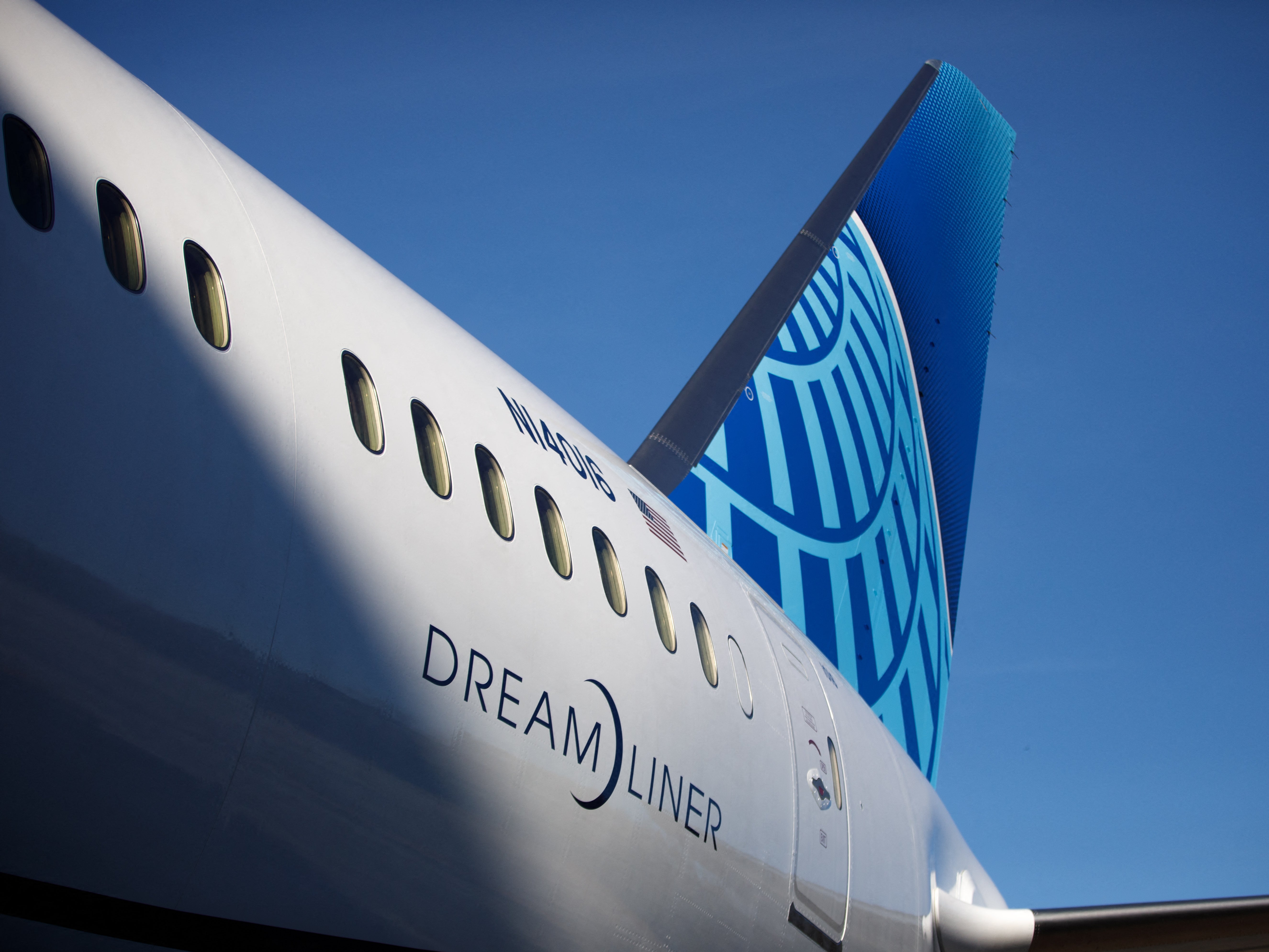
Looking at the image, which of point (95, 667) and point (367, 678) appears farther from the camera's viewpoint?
point (367, 678)

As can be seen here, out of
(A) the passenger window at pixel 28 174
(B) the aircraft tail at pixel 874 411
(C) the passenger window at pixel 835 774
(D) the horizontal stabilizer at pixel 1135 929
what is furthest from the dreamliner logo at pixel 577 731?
(B) the aircraft tail at pixel 874 411

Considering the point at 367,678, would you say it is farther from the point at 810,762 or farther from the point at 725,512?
the point at 725,512

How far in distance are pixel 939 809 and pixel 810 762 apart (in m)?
2.83

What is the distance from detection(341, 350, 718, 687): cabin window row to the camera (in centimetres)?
281

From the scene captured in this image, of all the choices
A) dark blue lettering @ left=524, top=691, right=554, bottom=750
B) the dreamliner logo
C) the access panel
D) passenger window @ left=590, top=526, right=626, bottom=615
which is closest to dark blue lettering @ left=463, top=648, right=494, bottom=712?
the dreamliner logo

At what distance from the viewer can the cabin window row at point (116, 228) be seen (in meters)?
2.07

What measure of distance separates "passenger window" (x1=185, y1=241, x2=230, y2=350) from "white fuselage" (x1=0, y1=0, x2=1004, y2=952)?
0.09 ft

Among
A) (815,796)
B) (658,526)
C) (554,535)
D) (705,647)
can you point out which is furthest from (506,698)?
(815,796)

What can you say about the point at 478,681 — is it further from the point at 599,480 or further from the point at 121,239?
the point at 599,480

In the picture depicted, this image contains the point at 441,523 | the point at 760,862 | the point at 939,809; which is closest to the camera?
the point at 441,523

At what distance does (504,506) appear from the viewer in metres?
3.28

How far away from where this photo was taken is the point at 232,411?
90.9 inches

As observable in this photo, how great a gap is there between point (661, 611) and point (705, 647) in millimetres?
358

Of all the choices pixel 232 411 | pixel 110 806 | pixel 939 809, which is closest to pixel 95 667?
pixel 110 806
